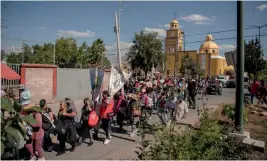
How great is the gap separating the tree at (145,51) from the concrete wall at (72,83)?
43.9ft

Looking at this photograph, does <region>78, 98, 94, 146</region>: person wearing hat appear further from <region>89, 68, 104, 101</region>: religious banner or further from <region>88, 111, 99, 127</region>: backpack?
<region>89, 68, 104, 101</region>: religious banner

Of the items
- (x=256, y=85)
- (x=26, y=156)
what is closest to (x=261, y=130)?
(x=26, y=156)

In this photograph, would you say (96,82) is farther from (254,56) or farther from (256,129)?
(254,56)

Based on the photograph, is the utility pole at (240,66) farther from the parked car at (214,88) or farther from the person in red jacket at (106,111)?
the parked car at (214,88)

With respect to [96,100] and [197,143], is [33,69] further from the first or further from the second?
[197,143]

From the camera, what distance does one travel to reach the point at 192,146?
502 centimetres

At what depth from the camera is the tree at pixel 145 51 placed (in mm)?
31484

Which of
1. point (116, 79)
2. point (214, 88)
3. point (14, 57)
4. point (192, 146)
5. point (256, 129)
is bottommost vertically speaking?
point (256, 129)

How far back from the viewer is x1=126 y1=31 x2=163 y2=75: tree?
1240 inches

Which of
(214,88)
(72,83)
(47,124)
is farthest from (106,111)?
(214,88)

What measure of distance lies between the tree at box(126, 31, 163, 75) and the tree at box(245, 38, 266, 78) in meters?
18.2

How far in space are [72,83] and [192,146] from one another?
44.5 ft

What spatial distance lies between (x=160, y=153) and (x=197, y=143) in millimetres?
1276

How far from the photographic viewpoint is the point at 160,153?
170 inches
